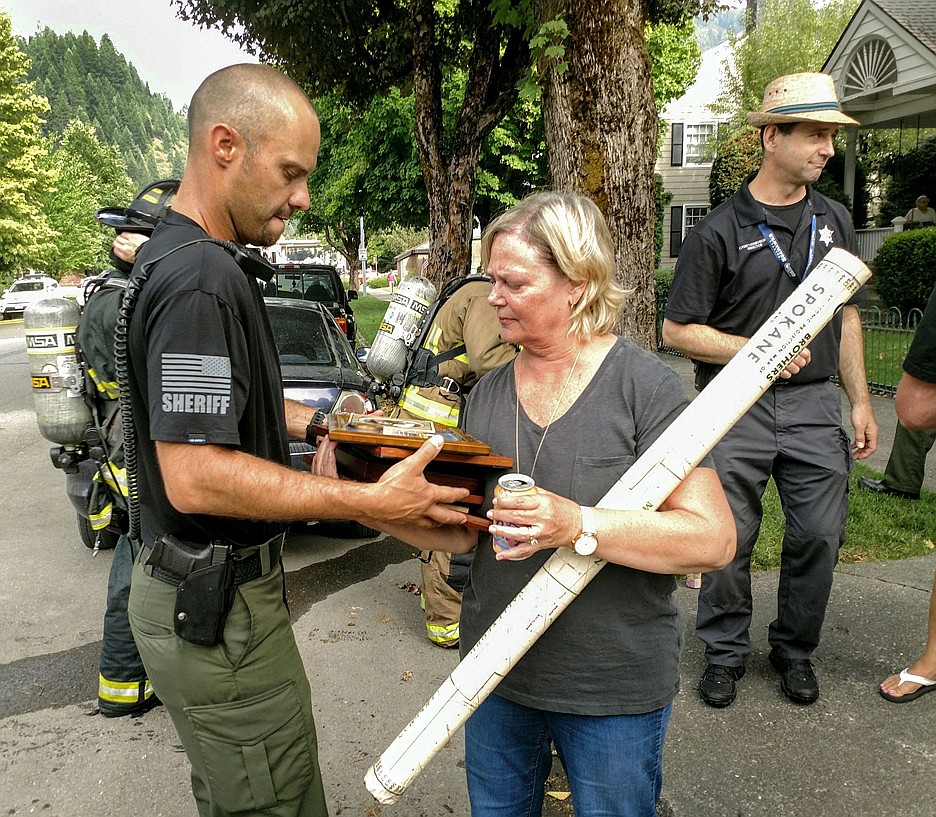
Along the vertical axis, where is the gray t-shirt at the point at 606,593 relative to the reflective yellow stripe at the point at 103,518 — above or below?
above

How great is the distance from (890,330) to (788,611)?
7880 millimetres

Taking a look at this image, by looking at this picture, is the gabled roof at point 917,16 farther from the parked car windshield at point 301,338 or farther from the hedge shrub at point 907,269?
the parked car windshield at point 301,338

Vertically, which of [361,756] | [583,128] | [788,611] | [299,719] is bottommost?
[361,756]

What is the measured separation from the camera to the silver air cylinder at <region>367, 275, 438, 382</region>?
429 centimetres

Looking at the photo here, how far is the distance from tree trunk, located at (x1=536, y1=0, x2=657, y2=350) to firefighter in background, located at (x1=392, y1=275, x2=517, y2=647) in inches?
41.0

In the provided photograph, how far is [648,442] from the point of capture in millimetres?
1702

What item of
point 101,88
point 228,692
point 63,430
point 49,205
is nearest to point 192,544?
point 228,692

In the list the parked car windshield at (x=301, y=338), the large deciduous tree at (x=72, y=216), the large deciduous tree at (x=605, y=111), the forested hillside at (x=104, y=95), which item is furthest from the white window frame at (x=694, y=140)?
the forested hillside at (x=104, y=95)

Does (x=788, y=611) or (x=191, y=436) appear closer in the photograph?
(x=191, y=436)

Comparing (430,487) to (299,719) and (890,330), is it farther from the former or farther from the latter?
(890,330)

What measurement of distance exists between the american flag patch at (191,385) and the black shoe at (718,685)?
2.68m

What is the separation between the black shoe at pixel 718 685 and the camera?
3361 millimetres

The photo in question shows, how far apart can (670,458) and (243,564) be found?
1.05 metres

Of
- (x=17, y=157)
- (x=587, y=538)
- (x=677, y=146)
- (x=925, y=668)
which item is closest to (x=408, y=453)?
(x=587, y=538)
